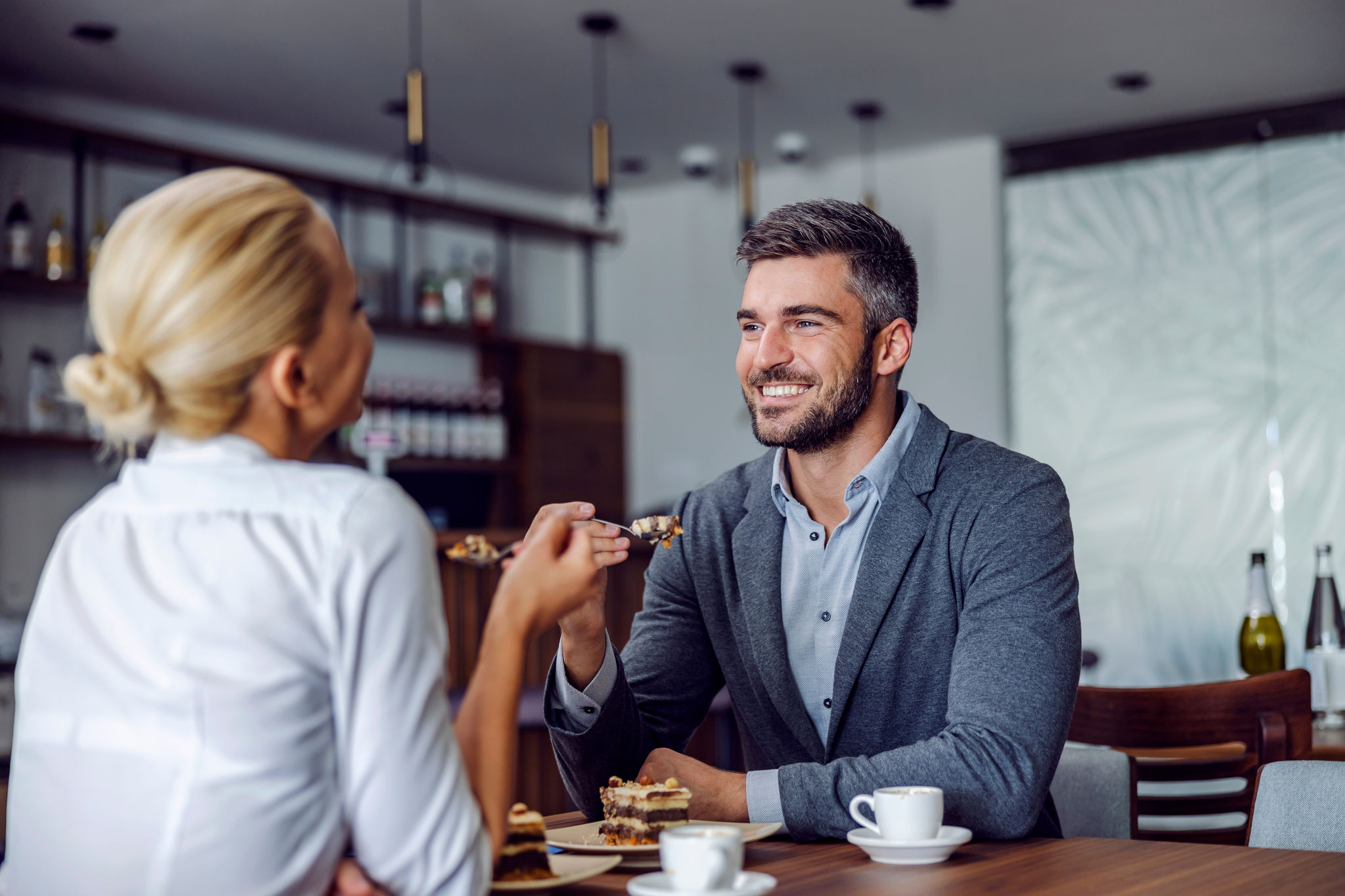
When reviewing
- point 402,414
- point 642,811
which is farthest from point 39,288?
point 642,811

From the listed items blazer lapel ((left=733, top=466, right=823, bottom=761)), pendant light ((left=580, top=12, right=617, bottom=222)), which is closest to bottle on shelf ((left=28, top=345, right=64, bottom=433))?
pendant light ((left=580, top=12, right=617, bottom=222))

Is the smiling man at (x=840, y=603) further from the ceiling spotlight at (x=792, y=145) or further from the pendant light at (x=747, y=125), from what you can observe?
the ceiling spotlight at (x=792, y=145)

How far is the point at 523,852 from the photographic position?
104cm

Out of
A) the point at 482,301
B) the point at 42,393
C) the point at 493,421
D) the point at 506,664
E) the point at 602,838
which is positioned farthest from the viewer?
the point at 482,301

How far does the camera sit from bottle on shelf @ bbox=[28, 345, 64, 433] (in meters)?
4.35

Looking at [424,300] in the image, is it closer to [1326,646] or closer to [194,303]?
[1326,646]

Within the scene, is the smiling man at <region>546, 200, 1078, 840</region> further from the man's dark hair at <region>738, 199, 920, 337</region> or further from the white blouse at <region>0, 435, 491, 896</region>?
the white blouse at <region>0, 435, 491, 896</region>

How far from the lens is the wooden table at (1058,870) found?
1058 mm

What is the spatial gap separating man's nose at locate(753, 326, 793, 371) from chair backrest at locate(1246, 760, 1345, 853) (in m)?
0.71

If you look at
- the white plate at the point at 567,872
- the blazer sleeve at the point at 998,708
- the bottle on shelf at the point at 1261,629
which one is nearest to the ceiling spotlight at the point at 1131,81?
the bottle on shelf at the point at 1261,629

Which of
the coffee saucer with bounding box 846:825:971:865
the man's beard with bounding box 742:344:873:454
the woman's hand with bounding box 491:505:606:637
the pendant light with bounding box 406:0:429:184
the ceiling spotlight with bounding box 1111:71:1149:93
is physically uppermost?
the ceiling spotlight with bounding box 1111:71:1149:93

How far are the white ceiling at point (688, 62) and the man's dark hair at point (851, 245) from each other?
2330 millimetres

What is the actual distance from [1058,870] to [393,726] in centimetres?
60

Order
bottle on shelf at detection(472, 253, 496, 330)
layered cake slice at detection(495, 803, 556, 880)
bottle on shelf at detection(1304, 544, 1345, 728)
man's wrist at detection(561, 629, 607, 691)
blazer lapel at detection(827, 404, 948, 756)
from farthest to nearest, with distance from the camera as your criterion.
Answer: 1. bottle on shelf at detection(472, 253, 496, 330)
2. bottle on shelf at detection(1304, 544, 1345, 728)
3. blazer lapel at detection(827, 404, 948, 756)
4. man's wrist at detection(561, 629, 607, 691)
5. layered cake slice at detection(495, 803, 556, 880)
